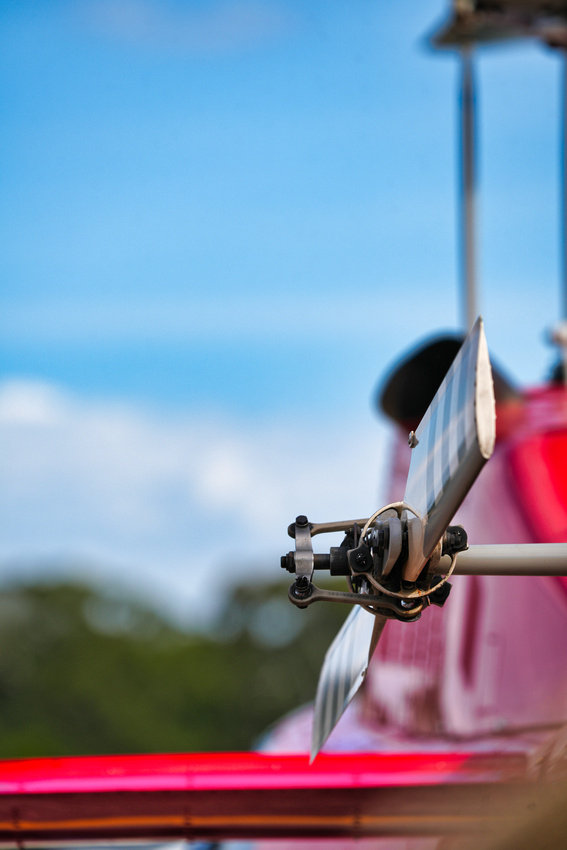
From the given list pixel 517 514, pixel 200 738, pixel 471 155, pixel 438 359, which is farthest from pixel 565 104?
pixel 200 738

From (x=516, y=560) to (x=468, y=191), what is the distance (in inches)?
133

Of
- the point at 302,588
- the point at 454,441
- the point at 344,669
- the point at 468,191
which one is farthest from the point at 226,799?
the point at 468,191

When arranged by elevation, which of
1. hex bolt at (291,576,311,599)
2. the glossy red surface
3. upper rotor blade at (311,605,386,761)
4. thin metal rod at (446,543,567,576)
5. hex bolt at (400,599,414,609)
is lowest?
the glossy red surface

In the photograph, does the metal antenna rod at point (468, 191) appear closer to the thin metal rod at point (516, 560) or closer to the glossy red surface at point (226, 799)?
the glossy red surface at point (226, 799)

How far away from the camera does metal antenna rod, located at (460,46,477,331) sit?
4.40m

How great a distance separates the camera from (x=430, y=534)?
4.68ft

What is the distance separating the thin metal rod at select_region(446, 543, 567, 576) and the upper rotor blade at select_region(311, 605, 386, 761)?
0.20 metres

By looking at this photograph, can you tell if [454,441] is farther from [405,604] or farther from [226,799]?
[226,799]

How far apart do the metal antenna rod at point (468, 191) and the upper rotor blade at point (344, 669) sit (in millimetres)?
2420

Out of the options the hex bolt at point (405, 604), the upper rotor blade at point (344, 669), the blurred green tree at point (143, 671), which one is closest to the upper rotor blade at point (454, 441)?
the hex bolt at point (405, 604)

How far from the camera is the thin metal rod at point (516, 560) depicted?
1579 mm

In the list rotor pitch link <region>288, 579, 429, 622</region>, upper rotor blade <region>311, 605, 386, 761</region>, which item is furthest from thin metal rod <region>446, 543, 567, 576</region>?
upper rotor blade <region>311, 605, 386, 761</region>

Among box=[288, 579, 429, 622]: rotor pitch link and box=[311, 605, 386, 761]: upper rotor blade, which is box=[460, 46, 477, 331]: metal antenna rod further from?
box=[288, 579, 429, 622]: rotor pitch link

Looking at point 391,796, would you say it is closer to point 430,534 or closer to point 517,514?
point 517,514
